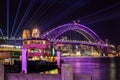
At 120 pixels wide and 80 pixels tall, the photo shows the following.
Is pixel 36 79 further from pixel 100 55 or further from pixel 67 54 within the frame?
pixel 100 55

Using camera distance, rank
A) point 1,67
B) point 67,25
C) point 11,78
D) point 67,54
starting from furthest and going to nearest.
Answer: point 67,25, point 67,54, point 11,78, point 1,67

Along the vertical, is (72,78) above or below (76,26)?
below

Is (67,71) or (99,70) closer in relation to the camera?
(67,71)

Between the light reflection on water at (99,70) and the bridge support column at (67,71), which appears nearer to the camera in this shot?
the bridge support column at (67,71)

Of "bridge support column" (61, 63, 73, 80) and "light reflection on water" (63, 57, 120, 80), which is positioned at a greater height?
"bridge support column" (61, 63, 73, 80)

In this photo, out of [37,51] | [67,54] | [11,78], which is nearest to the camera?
[11,78]

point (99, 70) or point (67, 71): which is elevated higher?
point (67, 71)

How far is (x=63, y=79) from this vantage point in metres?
10.5

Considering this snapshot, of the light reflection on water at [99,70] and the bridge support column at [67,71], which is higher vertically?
the bridge support column at [67,71]

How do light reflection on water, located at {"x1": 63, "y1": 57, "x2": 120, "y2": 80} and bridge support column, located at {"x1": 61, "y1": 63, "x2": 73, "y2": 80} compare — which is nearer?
bridge support column, located at {"x1": 61, "y1": 63, "x2": 73, "y2": 80}

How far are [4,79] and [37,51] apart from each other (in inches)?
3061

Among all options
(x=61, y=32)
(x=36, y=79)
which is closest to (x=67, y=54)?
(x=61, y=32)

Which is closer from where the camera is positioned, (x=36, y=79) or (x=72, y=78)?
(x=72, y=78)

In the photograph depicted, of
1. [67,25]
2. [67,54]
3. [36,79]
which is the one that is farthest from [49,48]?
[36,79]
